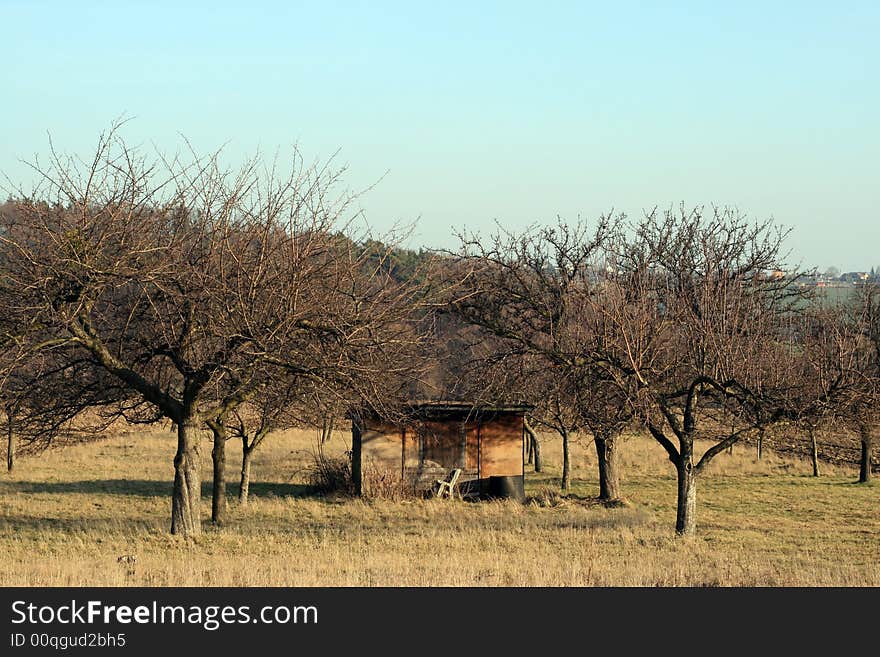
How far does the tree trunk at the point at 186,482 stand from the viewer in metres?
17.1

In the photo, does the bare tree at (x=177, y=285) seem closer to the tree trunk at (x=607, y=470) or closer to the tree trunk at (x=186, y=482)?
the tree trunk at (x=186, y=482)

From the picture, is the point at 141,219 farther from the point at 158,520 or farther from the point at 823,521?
the point at 823,521

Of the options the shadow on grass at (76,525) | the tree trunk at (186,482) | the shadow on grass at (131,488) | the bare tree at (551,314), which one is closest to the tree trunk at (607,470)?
the bare tree at (551,314)

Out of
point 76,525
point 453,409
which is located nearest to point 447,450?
point 453,409

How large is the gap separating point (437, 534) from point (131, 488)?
45.8 feet

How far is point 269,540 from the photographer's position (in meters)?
17.1

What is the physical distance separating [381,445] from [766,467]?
18.1m

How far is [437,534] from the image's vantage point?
19.2 m

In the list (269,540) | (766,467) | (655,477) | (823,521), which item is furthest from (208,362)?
(766,467)

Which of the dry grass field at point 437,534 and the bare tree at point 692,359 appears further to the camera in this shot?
the bare tree at point 692,359

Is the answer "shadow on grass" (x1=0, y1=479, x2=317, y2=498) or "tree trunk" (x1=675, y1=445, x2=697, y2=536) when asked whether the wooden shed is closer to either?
"shadow on grass" (x1=0, y1=479, x2=317, y2=498)

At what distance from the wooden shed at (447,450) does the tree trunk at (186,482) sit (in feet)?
35.0

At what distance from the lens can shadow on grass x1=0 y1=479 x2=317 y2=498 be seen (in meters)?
28.3

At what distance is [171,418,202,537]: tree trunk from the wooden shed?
420 inches
